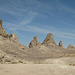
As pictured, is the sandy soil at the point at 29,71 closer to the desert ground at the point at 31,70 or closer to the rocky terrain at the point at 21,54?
the desert ground at the point at 31,70

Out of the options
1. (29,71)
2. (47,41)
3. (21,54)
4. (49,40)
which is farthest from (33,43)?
(29,71)

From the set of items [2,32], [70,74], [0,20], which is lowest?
[70,74]

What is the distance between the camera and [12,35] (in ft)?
227

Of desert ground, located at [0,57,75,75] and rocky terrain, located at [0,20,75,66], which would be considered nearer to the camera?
desert ground, located at [0,57,75,75]

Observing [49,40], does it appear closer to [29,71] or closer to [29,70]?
[29,70]

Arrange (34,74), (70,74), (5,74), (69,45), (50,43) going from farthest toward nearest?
(69,45)
(50,43)
(70,74)
(34,74)
(5,74)

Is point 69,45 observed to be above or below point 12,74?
above

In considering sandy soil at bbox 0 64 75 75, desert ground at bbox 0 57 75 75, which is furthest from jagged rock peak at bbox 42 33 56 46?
sandy soil at bbox 0 64 75 75

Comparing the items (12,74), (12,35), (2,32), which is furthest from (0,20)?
Result: (12,74)

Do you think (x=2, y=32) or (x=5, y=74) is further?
(x=2, y=32)

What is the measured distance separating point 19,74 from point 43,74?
132 centimetres

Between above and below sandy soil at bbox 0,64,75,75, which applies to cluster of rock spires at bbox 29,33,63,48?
above

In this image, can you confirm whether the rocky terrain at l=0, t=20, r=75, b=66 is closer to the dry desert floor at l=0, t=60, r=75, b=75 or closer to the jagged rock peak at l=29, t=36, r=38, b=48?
the dry desert floor at l=0, t=60, r=75, b=75

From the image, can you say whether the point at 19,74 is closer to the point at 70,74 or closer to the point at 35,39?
the point at 70,74
